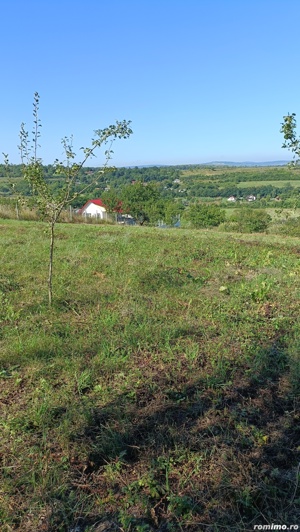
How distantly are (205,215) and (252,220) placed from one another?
13064 mm

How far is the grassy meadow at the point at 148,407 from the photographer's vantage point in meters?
2.09

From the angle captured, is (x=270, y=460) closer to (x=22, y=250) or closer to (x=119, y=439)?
(x=119, y=439)

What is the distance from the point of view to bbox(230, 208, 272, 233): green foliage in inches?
991

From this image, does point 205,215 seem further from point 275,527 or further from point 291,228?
point 275,527

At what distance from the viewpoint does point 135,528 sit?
196 cm

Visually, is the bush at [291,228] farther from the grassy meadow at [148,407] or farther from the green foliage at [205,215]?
the green foliage at [205,215]

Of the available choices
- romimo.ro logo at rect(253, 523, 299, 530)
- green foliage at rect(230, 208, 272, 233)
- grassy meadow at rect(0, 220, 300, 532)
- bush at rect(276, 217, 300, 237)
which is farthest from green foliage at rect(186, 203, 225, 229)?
romimo.ro logo at rect(253, 523, 299, 530)

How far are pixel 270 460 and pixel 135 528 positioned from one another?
0.97 metres

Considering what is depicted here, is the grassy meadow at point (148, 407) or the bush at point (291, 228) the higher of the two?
the grassy meadow at point (148, 407)

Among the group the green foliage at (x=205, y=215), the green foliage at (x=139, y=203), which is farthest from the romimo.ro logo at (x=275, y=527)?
the green foliage at (x=205, y=215)

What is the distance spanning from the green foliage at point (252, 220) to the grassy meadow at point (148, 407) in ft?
62.5

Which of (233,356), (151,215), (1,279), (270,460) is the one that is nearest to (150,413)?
(270,460)

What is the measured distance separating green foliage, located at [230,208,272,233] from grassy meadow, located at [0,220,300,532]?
19037 millimetres

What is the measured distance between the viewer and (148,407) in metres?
2.93
